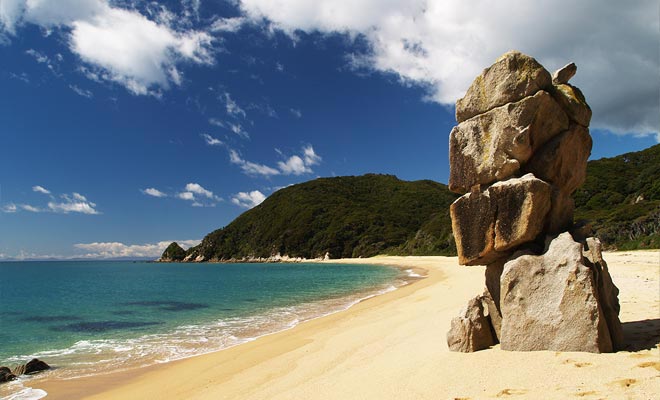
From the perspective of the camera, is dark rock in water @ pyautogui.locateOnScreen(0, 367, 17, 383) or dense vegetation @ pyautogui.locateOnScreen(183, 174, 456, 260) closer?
dark rock in water @ pyautogui.locateOnScreen(0, 367, 17, 383)

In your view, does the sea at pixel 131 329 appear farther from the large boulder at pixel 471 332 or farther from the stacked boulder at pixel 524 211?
the stacked boulder at pixel 524 211

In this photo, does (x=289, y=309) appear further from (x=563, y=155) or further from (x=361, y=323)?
(x=563, y=155)

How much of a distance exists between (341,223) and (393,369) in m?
133

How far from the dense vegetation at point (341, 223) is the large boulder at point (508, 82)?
81901mm

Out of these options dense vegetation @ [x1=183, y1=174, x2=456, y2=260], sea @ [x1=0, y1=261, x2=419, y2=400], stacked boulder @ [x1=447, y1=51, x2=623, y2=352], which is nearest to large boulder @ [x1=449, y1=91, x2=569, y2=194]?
stacked boulder @ [x1=447, y1=51, x2=623, y2=352]

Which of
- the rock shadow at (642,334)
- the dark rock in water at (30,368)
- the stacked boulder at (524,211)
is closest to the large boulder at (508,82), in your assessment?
the stacked boulder at (524,211)

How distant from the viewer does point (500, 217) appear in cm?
796

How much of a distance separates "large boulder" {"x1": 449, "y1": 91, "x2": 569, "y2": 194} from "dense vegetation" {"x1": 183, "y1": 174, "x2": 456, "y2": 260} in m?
81.6

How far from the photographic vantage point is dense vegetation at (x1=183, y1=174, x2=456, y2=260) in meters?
120

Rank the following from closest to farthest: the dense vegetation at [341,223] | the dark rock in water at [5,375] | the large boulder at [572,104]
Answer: the large boulder at [572,104] < the dark rock in water at [5,375] < the dense vegetation at [341,223]

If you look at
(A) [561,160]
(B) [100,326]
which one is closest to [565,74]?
(A) [561,160]

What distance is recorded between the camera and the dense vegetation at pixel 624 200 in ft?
122

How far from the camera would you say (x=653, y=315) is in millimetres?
9344

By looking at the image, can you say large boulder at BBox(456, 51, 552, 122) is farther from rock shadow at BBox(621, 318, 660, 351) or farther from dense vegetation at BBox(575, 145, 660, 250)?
dense vegetation at BBox(575, 145, 660, 250)
